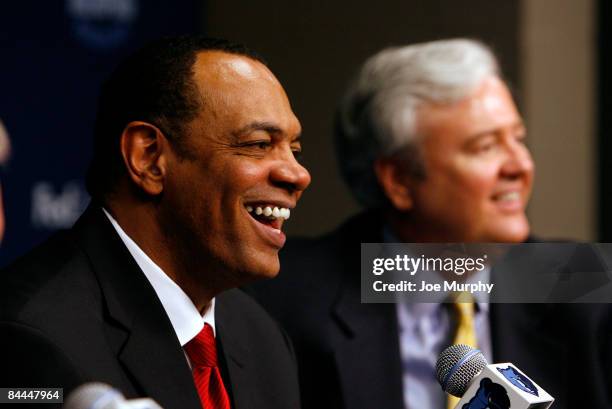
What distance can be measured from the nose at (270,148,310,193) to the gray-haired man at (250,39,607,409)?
33 centimetres

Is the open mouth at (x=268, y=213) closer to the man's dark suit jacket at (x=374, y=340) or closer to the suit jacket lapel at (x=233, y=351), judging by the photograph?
the suit jacket lapel at (x=233, y=351)

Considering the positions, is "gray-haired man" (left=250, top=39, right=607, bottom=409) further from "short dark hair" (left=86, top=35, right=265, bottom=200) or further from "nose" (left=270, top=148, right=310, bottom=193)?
"short dark hair" (left=86, top=35, right=265, bottom=200)

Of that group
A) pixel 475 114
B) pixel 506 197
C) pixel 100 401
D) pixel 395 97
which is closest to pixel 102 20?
pixel 395 97

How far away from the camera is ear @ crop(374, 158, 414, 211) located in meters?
1.88

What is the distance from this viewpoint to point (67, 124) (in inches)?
88.6

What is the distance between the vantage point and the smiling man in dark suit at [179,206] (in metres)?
1.26

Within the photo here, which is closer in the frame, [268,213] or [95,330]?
[95,330]

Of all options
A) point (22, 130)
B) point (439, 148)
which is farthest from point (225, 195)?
point (22, 130)

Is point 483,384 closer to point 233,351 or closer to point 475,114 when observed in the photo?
point 233,351

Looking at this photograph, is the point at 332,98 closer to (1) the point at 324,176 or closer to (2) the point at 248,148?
(1) the point at 324,176

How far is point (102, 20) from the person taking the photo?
2.33 meters

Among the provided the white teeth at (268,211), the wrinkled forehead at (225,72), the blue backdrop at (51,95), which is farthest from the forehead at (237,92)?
the blue backdrop at (51,95)

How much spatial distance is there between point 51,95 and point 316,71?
643mm

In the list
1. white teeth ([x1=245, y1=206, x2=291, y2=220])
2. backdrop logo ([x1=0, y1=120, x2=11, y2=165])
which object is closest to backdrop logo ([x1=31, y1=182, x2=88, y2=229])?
backdrop logo ([x1=0, y1=120, x2=11, y2=165])
